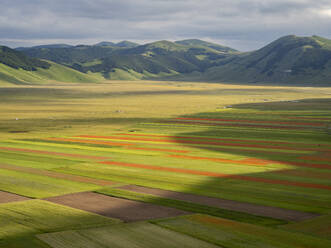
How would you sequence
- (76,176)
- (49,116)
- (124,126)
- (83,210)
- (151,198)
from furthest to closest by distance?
(49,116)
(124,126)
(76,176)
(151,198)
(83,210)

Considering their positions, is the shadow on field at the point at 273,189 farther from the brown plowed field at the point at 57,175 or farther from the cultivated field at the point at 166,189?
the brown plowed field at the point at 57,175

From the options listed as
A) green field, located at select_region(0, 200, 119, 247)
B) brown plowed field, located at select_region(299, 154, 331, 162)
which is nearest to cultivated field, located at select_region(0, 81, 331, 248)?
green field, located at select_region(0, 200, 119, 247)

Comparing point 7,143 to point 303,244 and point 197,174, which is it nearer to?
point 197,174

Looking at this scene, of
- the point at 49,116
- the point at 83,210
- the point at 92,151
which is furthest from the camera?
the point at 49,116

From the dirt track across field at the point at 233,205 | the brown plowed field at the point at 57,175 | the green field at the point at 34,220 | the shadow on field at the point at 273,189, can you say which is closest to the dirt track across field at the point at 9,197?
the green field at the point at 34,220

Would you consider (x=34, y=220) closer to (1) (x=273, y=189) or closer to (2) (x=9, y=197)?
(2) (x=9, y=197)

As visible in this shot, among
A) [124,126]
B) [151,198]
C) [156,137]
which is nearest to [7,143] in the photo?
[156,137]
